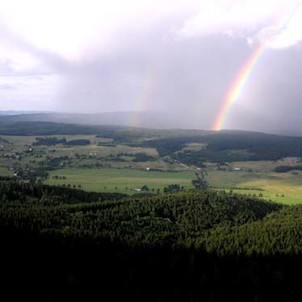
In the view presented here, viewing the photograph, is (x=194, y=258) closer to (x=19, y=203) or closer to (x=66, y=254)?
(x=66, y=254)

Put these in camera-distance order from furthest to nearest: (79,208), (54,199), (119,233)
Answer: (54,199) → (79,208) → (119,233)

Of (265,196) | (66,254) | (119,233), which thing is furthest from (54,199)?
(265,196)

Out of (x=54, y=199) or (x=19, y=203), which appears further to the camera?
(x=54, y=199)

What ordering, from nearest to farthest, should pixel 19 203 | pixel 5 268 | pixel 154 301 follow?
pixel 154 301 < pixel 5 268 < pixel 19 203

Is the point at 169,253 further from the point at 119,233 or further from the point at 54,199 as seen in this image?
the point at 54,199

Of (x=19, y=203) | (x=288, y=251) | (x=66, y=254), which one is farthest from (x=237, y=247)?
(x=19, y=203)

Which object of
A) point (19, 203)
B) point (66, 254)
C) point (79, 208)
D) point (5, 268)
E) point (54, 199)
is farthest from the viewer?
point (54, 199)
